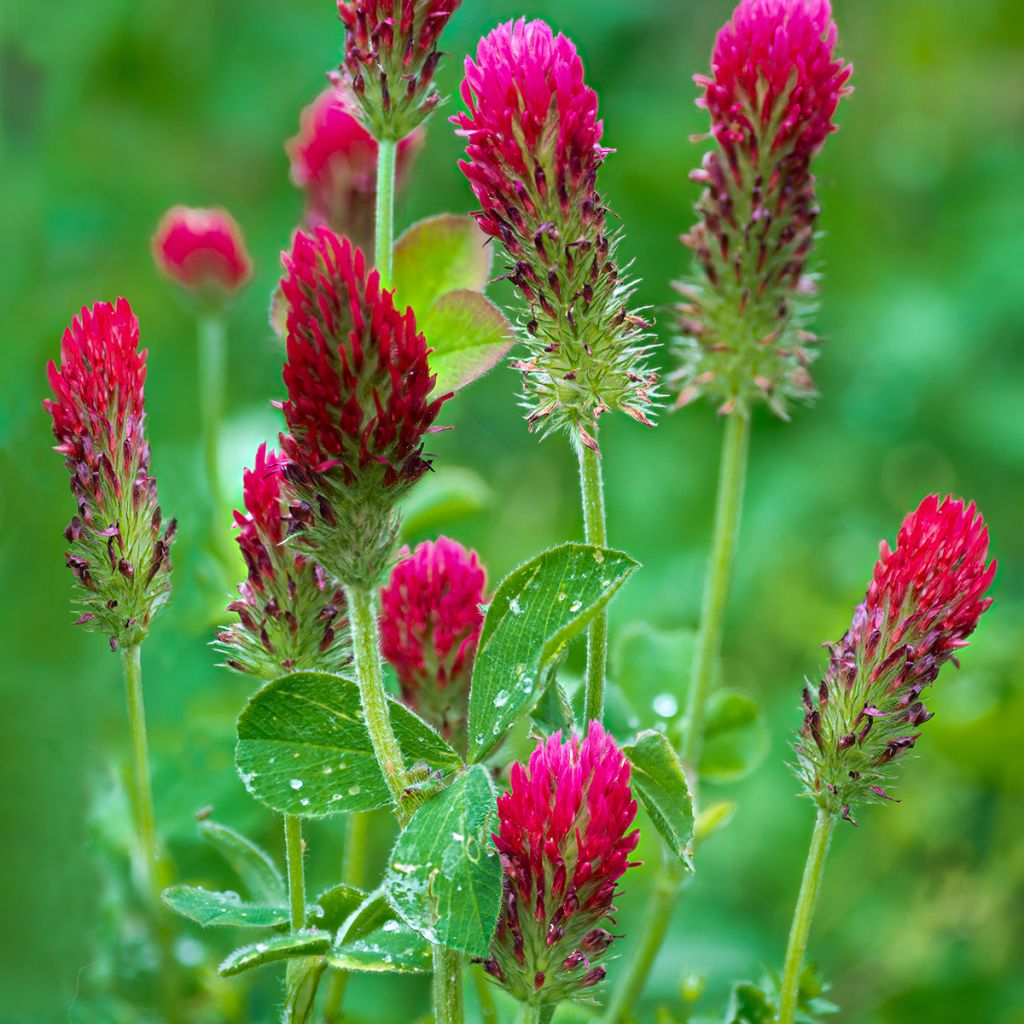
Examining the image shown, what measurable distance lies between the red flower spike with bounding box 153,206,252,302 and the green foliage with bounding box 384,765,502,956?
109 cm

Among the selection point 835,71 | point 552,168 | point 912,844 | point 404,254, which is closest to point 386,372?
point 552,168

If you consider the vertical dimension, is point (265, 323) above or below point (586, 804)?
above

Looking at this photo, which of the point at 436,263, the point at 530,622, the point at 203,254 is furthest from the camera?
the point at 203,254

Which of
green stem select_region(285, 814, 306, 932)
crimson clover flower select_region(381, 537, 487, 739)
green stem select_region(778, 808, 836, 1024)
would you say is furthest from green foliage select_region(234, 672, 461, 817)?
green stem select_region(778, 808, 836, 1024)

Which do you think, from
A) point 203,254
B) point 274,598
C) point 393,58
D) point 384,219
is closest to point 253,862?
point 274,598

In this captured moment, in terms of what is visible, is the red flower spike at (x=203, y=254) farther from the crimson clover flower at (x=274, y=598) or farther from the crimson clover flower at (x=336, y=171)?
the crimson clover flower at (x=274, y=598)

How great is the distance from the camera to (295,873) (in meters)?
0.93

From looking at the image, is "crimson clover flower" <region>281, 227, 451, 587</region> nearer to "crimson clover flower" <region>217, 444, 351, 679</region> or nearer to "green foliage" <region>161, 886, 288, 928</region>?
"crimson clover flower" <region>217, 444, 351, 679</region>

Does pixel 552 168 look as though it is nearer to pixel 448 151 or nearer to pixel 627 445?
pixel 627 445

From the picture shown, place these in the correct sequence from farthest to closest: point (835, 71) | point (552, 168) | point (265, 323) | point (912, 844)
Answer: point (265, 323) < point (912, 844) < point (835, 71) < point (552, 168)

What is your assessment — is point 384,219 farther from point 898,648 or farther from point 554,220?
point 898,648

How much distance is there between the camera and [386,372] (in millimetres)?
770

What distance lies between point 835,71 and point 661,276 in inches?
92.7

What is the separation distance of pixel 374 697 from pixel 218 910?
181mm
